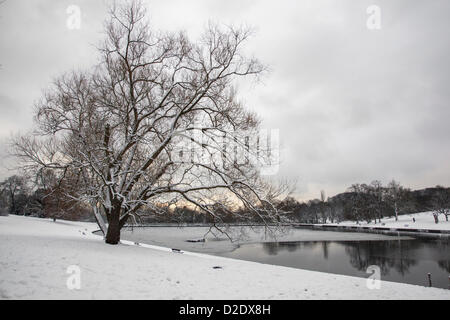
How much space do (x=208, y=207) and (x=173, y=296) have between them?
678 cm

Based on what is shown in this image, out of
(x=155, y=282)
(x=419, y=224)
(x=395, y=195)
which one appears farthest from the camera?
(x=395, y=195)

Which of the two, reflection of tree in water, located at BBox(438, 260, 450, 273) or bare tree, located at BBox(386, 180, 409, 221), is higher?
bare tree, located at BBox(386, 180, 409, 221)

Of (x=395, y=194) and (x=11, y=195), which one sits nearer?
(x=11, y=195)

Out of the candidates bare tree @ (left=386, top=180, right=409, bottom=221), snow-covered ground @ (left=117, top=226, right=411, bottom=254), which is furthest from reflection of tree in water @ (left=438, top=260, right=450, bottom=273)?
bare tree @ (left=386, top=180, right=409, bottom=221)

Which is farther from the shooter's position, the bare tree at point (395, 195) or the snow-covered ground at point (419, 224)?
the bare tree at point (395, 195)

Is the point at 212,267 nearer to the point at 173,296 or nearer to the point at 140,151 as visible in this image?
the point at 173,296

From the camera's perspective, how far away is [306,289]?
23.8ft

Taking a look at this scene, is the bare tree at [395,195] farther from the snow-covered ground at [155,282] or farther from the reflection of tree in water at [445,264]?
the snow-covered ground at [155,282]

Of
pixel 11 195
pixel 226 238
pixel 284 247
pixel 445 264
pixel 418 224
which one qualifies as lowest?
pixel 418 224

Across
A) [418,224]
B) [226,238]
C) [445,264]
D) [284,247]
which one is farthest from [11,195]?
[418,224]

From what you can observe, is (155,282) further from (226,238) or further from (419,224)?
(419,224)

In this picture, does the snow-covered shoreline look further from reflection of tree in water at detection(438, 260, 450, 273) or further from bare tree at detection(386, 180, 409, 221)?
reflection of tree in water at detection(438, 260, 450, 273)

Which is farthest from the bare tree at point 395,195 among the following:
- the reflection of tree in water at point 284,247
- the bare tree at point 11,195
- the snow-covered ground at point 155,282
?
the bare tree at point 11,195
